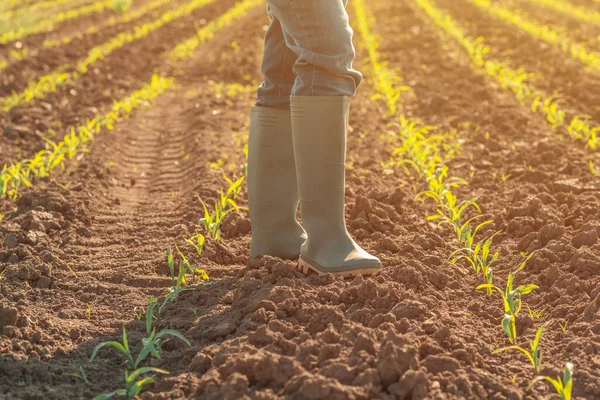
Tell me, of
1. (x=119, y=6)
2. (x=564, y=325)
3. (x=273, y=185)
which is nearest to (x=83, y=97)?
(x=273, y=185)

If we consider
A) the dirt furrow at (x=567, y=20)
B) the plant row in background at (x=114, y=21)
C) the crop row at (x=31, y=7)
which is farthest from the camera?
the crop row at (x=31, y=7)

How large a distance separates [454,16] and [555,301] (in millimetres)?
12006

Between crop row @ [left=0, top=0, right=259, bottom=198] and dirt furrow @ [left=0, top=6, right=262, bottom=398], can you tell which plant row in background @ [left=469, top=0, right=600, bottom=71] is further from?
dirt furrow @ [left=0, top=6, right=262, bottom=398]

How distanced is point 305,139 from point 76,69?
6904 mm

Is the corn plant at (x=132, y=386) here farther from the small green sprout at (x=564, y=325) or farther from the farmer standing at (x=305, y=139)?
the small green sprout at (x=564, y=325)

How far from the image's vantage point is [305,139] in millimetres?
3066

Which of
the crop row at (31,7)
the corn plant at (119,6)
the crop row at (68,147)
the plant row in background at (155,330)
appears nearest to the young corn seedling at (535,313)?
the plant row in background at (155,330)

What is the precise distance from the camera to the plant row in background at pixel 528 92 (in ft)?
18.4

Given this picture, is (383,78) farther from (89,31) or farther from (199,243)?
(89,31)

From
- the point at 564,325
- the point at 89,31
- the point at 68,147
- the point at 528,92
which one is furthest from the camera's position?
the point at 89,31

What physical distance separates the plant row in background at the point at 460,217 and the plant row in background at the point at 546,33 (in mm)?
2504

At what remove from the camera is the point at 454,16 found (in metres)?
14.4

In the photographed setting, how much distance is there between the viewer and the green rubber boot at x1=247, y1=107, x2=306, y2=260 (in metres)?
3.32

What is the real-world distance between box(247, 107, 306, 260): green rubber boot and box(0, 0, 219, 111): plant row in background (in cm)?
458
